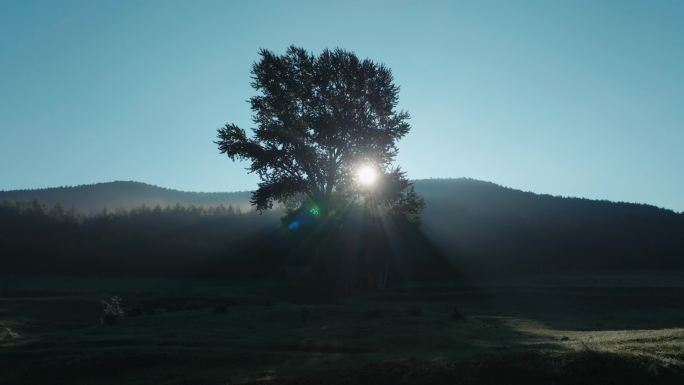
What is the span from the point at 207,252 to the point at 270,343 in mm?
59934

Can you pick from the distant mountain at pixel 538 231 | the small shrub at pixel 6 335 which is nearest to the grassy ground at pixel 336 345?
the small shrub at pixel 6 335

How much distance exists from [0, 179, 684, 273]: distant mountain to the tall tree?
118 feet

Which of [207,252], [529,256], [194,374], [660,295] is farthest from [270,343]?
[529,256]

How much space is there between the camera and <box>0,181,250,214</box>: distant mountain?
537 feet

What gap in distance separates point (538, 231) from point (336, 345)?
94.3 m

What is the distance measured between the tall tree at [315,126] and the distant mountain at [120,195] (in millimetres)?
116381

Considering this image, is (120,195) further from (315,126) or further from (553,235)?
(315,126)

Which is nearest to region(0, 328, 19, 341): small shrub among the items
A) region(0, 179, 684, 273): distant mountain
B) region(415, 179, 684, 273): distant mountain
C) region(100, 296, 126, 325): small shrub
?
region(100, 296, 126, 325): small shrub

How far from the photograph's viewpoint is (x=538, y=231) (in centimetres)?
10775

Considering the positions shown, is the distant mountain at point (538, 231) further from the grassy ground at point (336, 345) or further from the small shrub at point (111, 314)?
the small shrub at point (111, 314)

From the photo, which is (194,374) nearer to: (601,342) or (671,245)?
(601,342)

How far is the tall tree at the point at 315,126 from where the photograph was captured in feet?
145

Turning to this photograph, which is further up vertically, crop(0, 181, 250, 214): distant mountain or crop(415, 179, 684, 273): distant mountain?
crop(0, 181, 250, 214): distant mountain

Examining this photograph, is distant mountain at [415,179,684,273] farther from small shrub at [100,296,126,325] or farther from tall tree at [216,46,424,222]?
small shrub at [100,296,126,325]
